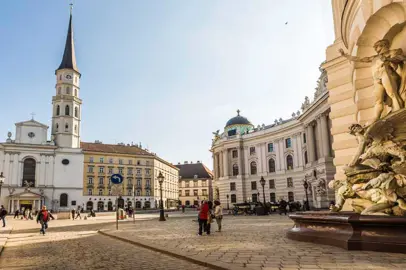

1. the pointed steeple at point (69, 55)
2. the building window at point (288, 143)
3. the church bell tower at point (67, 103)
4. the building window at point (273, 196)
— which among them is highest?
the pointed steeple at point (69, 55)

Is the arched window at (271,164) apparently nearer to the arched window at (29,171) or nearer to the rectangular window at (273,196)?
the rectangular window at (273,196)

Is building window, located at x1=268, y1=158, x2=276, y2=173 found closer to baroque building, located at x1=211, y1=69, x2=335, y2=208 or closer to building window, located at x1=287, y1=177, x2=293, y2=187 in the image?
baroque building, located at x1=211, y1=69, x2=335, y2=208

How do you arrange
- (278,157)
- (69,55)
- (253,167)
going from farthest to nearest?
(69,55), (253,167), (278,157)

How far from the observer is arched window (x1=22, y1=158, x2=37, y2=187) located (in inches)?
2862

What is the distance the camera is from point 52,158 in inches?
2958

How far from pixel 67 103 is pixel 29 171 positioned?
672 inches

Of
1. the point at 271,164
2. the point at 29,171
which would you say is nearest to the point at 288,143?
the point at 271,164

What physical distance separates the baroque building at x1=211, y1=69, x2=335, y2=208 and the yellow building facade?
69.5ft

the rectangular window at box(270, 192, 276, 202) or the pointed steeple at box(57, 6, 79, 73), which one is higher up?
the pointed steeple at box(57, 6, 79, 73)

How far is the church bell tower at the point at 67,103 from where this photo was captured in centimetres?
7719

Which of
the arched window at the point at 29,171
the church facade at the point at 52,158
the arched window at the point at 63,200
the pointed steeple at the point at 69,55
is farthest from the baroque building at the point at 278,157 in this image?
the arched window at the point at 29,171

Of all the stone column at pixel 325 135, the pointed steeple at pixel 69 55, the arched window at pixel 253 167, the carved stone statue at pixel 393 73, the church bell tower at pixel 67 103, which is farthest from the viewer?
the pointed steeple at pixel 69 55

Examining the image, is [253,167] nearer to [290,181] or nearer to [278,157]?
[278,157]

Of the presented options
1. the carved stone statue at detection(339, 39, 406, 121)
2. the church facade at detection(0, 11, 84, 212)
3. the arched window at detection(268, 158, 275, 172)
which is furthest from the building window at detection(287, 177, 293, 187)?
the carved stone statue at detection(339, 39, 406, 121)
